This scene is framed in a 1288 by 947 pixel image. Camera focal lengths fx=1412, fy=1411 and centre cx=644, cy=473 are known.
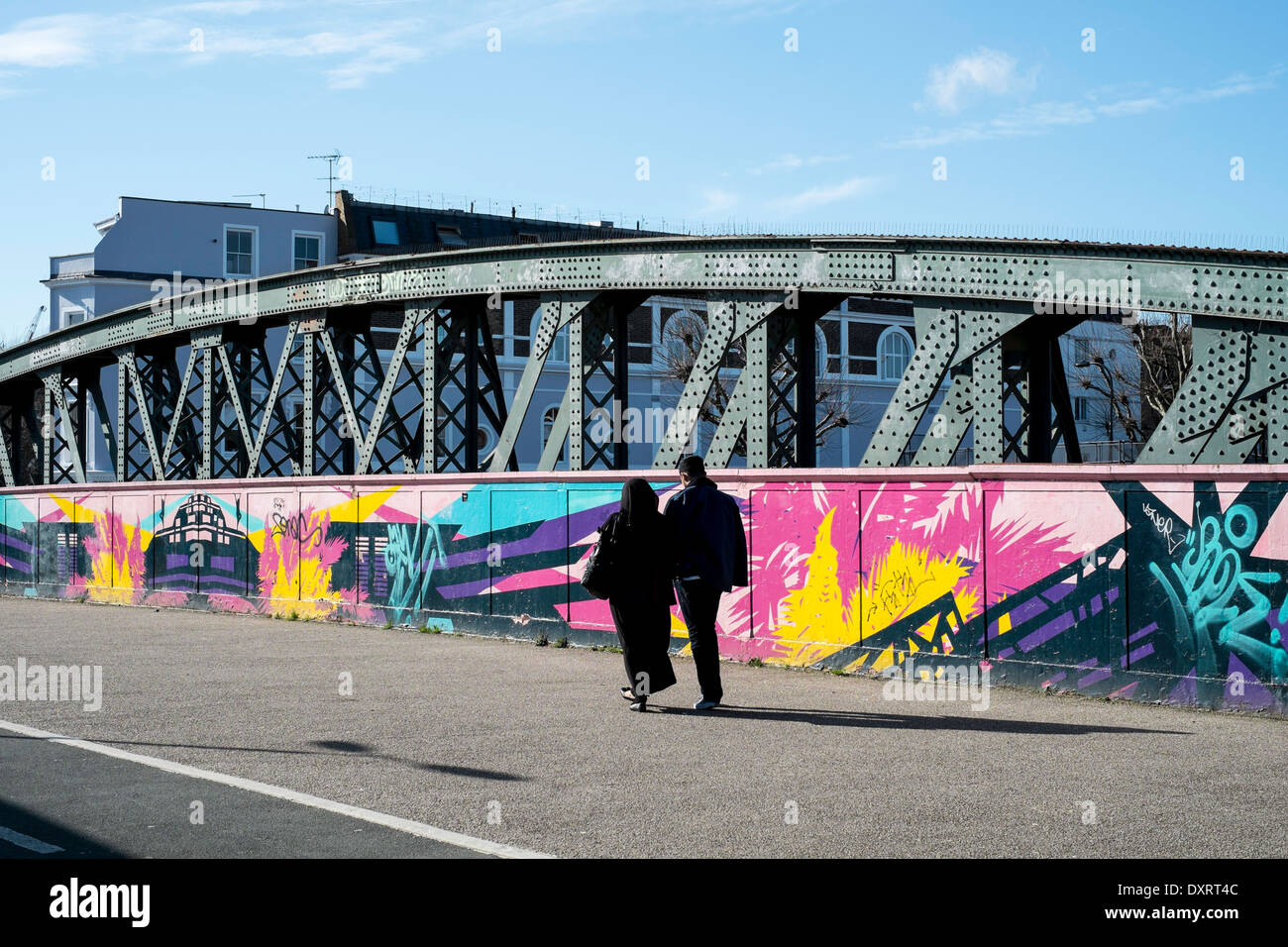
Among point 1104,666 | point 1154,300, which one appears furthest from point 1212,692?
point 1154,300

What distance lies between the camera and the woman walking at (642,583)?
10.4 metres

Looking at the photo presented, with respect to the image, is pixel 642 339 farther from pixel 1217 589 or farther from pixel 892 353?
pixel 1217 589

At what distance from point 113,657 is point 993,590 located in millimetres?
8609

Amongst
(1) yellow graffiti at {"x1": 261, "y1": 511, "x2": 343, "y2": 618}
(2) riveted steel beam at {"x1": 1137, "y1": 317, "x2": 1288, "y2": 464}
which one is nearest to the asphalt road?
(2) riveted steel beam at {"x1": 1137, "y1": 317, "x2": 1288, "y2": 464}

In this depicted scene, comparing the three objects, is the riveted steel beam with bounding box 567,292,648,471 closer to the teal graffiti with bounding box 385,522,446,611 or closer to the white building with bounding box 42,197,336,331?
the teal graffiti with bounding box 385,522,446,611

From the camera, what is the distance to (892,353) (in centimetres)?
6025

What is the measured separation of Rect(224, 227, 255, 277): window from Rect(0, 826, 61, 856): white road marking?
4937cm

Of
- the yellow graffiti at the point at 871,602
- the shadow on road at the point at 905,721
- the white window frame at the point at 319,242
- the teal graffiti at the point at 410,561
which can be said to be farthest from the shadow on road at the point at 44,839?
the white window frame at the point at 319,242

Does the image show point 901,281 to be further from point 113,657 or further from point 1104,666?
point 113,657

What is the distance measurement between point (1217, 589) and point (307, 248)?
163 feet

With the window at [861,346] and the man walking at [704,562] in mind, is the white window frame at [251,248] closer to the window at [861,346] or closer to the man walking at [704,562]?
the window at [861,346]

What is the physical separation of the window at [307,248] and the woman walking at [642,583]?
4664 cm
